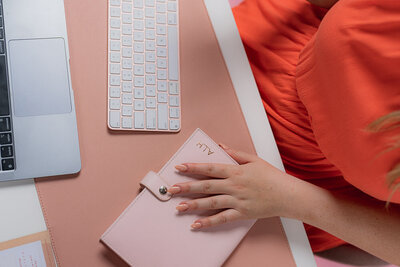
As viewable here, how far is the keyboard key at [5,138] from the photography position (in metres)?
0.56

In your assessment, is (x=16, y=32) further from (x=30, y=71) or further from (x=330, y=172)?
(x=330, y=172)

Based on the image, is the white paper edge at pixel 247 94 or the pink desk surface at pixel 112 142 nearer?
the pink desk surface at pixel 112 142

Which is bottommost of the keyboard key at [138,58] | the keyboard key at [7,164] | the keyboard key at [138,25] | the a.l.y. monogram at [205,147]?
the a.l.y. monogram at [205,147]

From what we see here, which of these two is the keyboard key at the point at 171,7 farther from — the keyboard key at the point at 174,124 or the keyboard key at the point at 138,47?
the keyboard key at the point at 174,124

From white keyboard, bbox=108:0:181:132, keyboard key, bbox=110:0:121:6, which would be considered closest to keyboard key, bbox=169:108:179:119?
white keyboard, bbox=108:0:181:132

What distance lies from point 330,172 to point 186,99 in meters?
0.38

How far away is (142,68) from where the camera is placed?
2.12 ft

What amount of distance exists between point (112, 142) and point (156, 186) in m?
0.11

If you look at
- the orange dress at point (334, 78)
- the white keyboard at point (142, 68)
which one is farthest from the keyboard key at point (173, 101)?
the orange dress at point (334, 78)

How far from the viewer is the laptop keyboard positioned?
0.56 m

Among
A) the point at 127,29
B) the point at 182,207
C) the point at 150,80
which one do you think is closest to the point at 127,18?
the point at 127,29

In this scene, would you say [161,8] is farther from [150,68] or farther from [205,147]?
[205,147]

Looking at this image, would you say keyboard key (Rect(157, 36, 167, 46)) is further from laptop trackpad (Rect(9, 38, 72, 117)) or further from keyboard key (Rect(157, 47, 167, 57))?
laptop trackpad (Rect(9, 38, 72, 117))

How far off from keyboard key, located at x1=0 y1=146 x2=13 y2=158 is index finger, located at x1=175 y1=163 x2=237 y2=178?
262 mm
